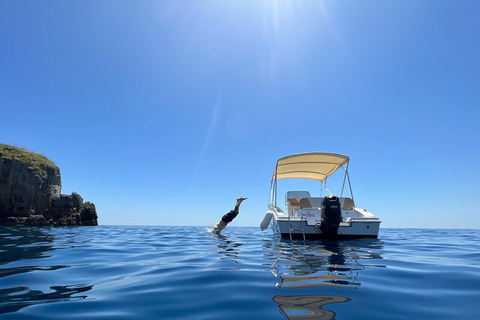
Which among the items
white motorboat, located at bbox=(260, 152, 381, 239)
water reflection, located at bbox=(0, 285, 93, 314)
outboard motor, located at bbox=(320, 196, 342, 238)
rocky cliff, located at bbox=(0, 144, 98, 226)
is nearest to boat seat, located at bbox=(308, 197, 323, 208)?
white motorboat, located at bbox=(260, 152, 381, 239)

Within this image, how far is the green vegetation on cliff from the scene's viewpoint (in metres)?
37.5

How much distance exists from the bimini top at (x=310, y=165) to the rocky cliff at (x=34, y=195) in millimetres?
39089

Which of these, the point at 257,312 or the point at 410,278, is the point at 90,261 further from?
the point at 410,278

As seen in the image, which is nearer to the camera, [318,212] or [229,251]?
[229,251]

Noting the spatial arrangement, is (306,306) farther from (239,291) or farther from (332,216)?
(332,216)

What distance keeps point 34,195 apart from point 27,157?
6997 mm

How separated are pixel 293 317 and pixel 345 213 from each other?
973 cm

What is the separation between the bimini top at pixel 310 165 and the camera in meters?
11.8

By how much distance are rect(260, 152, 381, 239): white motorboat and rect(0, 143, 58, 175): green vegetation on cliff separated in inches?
1649

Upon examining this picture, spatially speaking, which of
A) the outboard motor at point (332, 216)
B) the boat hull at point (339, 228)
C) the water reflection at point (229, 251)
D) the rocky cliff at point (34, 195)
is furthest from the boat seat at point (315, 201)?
the rocky cliff at point (34, 195)

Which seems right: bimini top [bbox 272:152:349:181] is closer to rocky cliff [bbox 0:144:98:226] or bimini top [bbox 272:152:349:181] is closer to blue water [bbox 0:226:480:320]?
blue water [bbox 0:226:480:320]

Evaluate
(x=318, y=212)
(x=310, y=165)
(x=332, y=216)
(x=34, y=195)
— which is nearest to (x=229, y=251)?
(x=332, y=216)

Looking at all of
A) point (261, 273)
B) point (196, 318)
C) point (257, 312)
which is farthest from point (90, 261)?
point (257, 312)

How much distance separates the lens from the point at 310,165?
44.1 ft
